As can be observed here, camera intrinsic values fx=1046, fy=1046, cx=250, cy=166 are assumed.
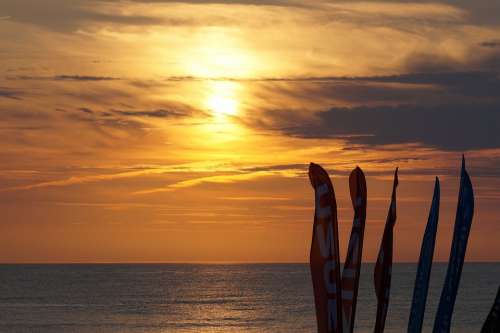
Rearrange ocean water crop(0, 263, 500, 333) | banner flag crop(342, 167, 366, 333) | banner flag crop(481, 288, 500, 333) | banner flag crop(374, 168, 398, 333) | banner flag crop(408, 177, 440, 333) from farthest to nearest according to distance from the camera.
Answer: ocean water crop(0, 263, 500, 333)
banner flag crop(408, 177, 440, 333)
banner flag crop(374, 168, 398, 333)
banner flag crop(342, 167, 366, 333)
banner flag crop(481, 288, 500, 333)

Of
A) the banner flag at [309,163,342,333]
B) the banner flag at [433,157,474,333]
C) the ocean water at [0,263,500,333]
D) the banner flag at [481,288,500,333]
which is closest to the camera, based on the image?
the banner flag at [481,288,500,333]

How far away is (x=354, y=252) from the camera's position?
1297 inches

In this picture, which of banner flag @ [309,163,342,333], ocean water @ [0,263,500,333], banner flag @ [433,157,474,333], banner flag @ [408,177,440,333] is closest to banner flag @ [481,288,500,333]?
banner flag @ [433,157,474,333]

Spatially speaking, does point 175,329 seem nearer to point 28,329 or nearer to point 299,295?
point 28,329

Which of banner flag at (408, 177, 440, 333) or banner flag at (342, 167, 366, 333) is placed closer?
banner flag at (342, 167, 366, 333)

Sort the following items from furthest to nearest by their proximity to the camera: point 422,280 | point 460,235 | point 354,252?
point 422,280
point 460,235
point 354,252

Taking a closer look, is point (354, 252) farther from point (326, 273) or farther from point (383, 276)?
point (383, 276)

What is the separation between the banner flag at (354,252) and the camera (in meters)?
32.8

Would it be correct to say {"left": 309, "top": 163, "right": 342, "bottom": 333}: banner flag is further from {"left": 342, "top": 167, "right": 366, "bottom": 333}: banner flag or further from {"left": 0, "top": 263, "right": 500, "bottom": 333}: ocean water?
{"left": 0, "top": 263, "right": 500, "bottom": 333}: ocean water

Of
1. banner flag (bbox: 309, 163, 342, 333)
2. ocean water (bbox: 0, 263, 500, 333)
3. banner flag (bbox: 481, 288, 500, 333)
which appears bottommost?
ocean water (bbox: 0, 263, 500, 333)

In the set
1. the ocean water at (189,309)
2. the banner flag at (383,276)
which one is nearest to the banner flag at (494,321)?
the banner flag at (383,276)

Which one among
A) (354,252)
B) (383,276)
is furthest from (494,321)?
(383,276)

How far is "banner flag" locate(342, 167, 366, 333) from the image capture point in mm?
32844

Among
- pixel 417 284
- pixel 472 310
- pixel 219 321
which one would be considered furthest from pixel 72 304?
pixel 417 284
